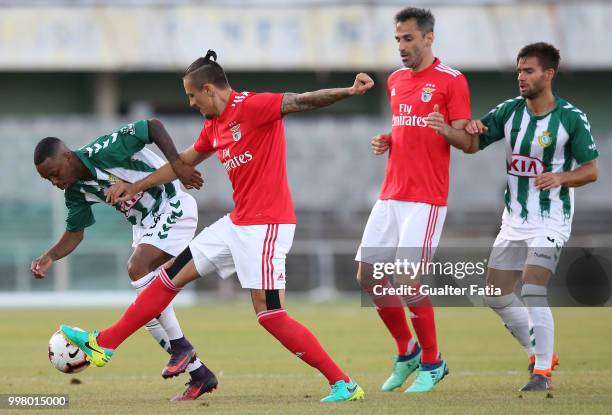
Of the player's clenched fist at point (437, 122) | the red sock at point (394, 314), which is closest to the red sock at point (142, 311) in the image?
the red sock at point (394, 314)

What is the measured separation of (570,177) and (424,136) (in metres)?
1.17

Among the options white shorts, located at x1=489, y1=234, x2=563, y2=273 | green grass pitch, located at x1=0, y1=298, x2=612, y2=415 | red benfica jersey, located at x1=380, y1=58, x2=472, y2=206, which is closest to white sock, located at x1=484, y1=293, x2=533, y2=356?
white shorts, located at x1=489, y1=234, x2=563, y2=273

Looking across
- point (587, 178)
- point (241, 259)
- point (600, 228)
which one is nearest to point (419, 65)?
point (587, 178)

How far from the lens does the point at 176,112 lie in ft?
109

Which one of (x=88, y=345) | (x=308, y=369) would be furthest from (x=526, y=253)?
(x=88, y=345)

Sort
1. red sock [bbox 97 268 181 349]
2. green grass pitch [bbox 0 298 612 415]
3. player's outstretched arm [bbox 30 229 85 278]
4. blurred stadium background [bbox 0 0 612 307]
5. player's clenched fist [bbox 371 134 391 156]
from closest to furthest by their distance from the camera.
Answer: green grass pitch [bbox 0 298 612 415] → red sock [bbox 97 268 181 349] → player's clenched fist [bbox 371 134 391 156] → player's outstretched arm [bbox 30 229 85 278] → blurred stadium background [bbox 0 0 612 307]

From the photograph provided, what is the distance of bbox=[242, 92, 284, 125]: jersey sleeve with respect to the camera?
8.53 metres

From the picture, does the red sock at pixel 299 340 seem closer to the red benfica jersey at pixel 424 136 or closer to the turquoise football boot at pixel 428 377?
the turquoise football boot at pixel 428 377

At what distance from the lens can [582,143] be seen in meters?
9.20

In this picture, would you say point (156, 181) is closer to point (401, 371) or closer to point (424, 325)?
point (424, 325)

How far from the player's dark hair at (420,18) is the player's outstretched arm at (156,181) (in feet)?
6.17

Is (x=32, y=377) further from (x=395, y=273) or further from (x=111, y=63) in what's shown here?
(x=111, y=63)

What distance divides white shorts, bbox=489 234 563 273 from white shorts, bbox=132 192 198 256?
2519 mm

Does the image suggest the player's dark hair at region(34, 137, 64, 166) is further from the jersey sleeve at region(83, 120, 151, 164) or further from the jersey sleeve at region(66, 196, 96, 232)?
the jersey sleeve at region(66, 196, 96, 232)
